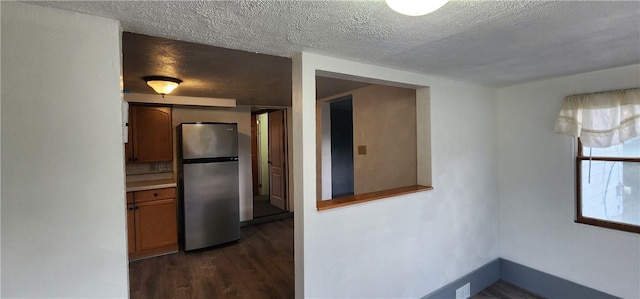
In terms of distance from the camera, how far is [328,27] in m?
1.29

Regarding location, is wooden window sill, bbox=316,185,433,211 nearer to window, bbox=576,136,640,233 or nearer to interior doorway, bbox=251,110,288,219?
window, bbox=576,136,640,233

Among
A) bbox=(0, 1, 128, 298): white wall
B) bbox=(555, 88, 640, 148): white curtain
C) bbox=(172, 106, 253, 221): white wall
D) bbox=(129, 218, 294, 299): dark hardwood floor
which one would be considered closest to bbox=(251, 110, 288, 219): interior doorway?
bbox=(172, 106, 253, 221): white wall

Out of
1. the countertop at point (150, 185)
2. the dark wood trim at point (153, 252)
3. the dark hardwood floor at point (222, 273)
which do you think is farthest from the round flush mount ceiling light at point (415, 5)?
the dark wood trim at point (153, 252)

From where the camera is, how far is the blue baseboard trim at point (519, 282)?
236cm

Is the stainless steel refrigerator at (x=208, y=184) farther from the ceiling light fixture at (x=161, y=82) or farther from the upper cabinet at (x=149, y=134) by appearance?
the ceiling light fixture at (x=161, y=82)

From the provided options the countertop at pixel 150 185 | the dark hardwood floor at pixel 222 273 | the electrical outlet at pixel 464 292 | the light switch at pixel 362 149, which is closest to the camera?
the electrical outlet at pixel 464 292

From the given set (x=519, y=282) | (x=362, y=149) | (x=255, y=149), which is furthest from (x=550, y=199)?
(x=255, y=149)

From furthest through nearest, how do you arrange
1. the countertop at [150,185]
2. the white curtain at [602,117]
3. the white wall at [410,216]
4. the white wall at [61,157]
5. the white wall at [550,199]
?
1. the countertop at [150,185]
2. the white wall at [550,199]
3. the white curtain at [602,117]
4. the white wall at [410,216]
5. the white wall at [61,157]

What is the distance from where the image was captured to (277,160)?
17.5 ft

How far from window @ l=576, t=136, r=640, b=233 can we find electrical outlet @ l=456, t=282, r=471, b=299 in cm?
111

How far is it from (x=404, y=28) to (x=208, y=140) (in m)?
2.96

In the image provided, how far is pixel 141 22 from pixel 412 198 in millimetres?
2087

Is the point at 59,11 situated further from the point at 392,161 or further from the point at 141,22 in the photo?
the point at 392,161

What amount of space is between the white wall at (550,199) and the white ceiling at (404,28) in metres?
0.60
